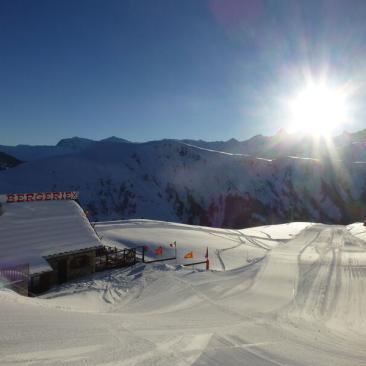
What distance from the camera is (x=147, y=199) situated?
3406 inches

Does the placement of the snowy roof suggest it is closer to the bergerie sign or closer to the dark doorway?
the bergerie sign

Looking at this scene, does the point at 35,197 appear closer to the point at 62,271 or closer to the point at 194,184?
the point at 62,271

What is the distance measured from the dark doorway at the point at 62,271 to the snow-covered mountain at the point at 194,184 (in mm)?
54847

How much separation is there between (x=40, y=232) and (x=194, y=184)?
80.3 m

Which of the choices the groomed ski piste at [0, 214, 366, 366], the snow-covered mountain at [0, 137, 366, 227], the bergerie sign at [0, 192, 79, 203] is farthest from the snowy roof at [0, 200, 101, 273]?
the snow-covered mountain at [0, 137, 366, 227]

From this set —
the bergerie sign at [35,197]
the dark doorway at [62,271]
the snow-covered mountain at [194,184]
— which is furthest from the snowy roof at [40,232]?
the snow-covered mountain at [194,184]

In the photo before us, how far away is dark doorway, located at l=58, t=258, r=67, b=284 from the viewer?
70.4ft

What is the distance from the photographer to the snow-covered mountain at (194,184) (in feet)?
267

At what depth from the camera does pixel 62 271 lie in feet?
71.1

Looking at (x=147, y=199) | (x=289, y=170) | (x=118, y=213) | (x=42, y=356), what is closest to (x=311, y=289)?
(x=42, y=356)

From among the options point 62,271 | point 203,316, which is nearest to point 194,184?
point 62,271

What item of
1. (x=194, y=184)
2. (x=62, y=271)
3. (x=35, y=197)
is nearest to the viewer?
(x=62, y=271)

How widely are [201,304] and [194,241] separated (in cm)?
1941

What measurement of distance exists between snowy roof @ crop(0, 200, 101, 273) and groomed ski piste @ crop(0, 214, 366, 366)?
269cm
